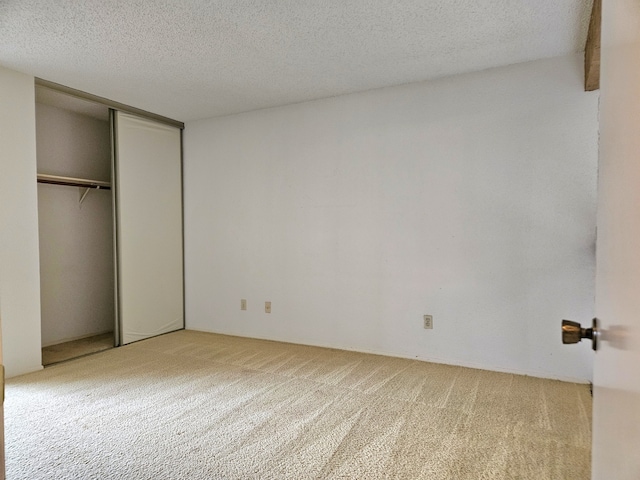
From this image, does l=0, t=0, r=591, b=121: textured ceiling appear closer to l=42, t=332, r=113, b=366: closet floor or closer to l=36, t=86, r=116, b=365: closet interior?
l=36, t=86, r=116, b=365: closet interior

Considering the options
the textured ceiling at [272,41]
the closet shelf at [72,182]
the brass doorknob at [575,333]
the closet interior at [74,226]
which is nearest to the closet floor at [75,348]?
the closet interior at [74,226]

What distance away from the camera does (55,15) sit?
229 centimetres

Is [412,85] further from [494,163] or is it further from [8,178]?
[8,178]

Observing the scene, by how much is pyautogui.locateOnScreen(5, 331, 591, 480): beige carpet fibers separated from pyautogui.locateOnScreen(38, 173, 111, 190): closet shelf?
1.71m

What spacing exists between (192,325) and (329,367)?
2133mm

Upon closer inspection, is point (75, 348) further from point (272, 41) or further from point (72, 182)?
A: point (272, 41)

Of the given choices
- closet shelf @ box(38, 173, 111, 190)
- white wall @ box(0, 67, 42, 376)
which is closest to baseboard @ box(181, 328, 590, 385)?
white wall @ box(0, 67, 42, 376)

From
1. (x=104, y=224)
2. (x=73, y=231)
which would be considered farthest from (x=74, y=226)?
(x=104, y=224)

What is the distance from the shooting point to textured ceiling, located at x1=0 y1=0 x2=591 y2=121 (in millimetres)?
2244

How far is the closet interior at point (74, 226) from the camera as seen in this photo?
3.82 metres

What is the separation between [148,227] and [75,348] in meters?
1.39

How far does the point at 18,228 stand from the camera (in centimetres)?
308

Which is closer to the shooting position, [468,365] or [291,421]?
[291,421]

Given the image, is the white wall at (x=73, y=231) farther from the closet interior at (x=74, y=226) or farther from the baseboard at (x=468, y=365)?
the baseboard at (x=468, y=365)
